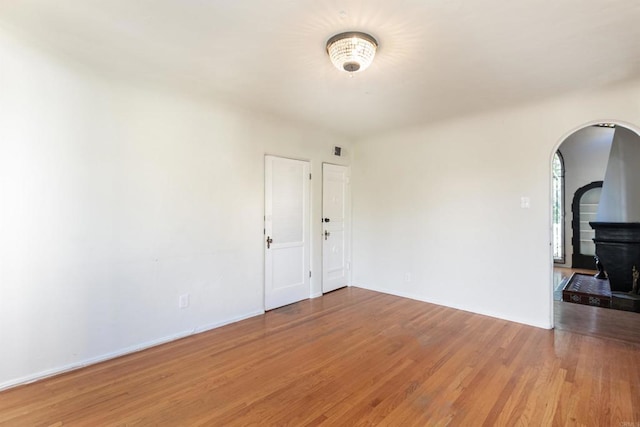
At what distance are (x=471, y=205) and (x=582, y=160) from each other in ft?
16.1

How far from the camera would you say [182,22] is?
1991 mm

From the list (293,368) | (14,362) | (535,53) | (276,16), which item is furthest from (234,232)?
Answer: (535,53)

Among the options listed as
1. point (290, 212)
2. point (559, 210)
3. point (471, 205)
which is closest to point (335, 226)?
point (290, 212)

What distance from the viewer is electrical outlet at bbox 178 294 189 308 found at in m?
3.20

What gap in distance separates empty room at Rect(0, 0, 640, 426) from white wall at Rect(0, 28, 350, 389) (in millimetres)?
16

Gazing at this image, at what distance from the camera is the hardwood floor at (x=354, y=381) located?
1979 mm

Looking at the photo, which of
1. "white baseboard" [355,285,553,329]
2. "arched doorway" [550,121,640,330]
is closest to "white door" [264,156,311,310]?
"white baseboard" [355,285,553,329]

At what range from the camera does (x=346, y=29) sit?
2.05 metres

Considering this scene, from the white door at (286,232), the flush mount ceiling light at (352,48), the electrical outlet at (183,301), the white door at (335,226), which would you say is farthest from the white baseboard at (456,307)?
the flush mount ceiling light at (352,48)

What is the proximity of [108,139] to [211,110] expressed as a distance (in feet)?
3.46

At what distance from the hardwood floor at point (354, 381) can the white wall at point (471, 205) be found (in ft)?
1.85

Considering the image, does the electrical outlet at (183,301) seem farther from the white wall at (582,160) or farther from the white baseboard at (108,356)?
the white wall at (582,160)

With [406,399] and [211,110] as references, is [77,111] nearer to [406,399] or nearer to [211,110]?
[211,110]

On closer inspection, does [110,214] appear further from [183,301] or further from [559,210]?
[559,210]
